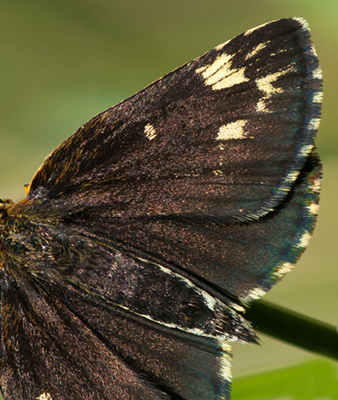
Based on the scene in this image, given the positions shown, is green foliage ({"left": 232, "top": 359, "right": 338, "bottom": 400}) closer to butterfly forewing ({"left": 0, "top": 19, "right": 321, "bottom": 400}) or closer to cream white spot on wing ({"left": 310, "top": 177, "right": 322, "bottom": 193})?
butterfly forewing ({"left": 0, "top": 19, "right": 321, "bottom": 400})

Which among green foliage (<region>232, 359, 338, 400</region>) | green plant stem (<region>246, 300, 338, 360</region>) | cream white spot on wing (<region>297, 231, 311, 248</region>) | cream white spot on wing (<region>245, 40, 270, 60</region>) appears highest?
cream white spot on wing (<region>245, 40, 270, 60</region>)

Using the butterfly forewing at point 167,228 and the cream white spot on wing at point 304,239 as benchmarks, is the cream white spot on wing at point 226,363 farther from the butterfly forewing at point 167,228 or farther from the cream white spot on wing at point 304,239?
the cream white spot on wing at point 304,239

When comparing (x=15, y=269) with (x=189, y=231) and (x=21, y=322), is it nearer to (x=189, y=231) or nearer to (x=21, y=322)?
(x=21, y=322)

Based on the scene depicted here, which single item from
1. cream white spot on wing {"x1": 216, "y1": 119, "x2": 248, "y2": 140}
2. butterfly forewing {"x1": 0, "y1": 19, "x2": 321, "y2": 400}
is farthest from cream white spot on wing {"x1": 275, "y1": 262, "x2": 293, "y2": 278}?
cream white spot on wing {"x1": 216, "y1": 119, "x2": 248, "y2": 140}

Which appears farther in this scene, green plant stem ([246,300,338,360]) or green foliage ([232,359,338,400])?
green foliage ([232,359,338,400])

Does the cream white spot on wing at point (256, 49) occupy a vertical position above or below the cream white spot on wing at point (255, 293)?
above

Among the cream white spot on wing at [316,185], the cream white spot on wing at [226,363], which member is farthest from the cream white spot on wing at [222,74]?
the cream white spot on wing at [226,363]

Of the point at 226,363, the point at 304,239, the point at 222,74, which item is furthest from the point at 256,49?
the point at 226,363
